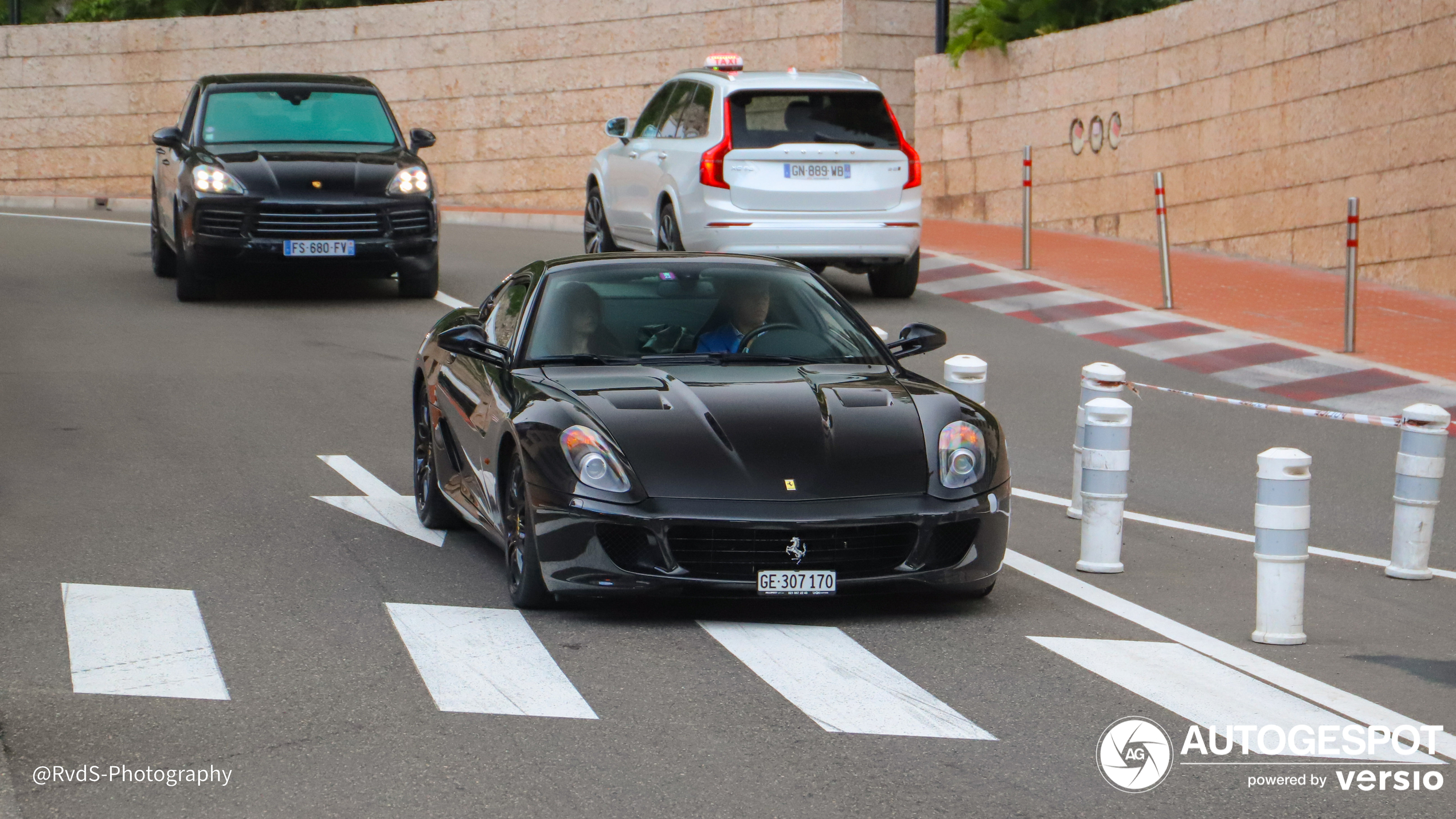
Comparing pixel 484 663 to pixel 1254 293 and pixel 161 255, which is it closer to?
pixel 1254 293

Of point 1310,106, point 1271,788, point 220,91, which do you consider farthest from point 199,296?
point 1271,788

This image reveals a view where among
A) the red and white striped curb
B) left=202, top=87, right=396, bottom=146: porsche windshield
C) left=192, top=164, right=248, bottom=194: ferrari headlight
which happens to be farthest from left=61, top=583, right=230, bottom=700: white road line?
left=202, top=87, right=396, bottom=146: porsche windshield

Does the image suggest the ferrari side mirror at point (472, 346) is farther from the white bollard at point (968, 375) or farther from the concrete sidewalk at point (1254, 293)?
the concrete sidewalk at point (1254, 293)

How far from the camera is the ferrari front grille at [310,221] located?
51.8 ft

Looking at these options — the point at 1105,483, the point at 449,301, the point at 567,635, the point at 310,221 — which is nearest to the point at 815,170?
the point at 449,301

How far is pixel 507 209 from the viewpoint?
28656 mm

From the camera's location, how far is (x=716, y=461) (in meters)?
6.56

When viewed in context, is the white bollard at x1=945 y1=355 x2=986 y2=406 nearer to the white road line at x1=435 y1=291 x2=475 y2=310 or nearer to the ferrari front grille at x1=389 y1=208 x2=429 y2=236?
the white road line at x1=435 y1=291 x2=475 y2=310

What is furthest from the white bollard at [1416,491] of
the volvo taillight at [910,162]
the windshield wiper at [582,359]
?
the volvo taillight at [910,162]

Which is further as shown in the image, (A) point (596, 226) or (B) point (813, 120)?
(A) point (596, 226)

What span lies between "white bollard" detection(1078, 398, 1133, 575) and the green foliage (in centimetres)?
1638

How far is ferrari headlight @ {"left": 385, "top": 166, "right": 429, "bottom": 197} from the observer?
637 inches

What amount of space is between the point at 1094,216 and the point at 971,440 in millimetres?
16118

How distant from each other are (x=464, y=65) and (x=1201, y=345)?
18342 mm
